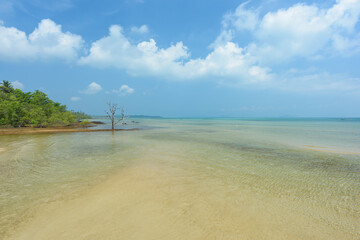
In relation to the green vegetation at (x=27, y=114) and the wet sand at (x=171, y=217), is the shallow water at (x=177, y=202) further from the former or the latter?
the green vegetation at (x=27, y=114)

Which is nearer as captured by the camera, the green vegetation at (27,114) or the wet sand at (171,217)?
the wet sand at (171,217)

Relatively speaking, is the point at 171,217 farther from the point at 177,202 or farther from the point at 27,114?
the point at 27,114

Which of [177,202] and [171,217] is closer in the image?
[171,217]

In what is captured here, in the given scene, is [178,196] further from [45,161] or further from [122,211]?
[45,161]

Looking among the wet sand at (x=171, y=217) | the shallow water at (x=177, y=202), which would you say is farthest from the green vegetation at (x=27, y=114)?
the wet sand at (x=171, y=217)

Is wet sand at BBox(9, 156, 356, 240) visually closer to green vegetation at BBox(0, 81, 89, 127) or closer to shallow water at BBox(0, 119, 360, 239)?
shallow water at BBox(0, 119, 360, 239)

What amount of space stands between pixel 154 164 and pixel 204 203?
4.46 m

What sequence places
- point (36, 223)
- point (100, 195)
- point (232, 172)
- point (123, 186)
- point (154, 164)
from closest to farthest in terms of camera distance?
point (36, 223) < point (100, 195) < point (123, 186) < point (232, 172) < point (154, 164)

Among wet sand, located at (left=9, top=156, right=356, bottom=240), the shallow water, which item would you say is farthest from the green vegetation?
wet sand, located at (left=9, top=156, right=356, bottom=240)

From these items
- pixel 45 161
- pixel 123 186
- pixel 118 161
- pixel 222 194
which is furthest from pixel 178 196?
pixel 45 161

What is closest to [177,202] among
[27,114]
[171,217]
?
[171,217]

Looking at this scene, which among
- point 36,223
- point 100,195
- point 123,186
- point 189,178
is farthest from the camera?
point 189,178

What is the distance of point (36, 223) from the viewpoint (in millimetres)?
3381

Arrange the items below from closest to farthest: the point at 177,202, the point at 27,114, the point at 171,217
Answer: the point at 171,217 < the point at 177,202 < the point at 27,114
